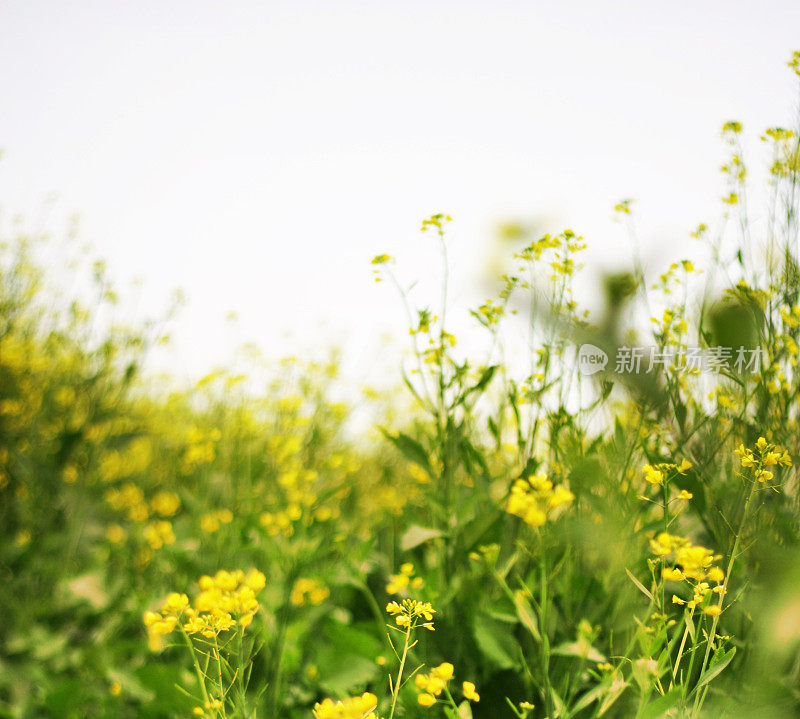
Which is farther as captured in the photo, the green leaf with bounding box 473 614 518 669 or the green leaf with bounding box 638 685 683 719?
the green leaf with bounding box 473 614 518 669

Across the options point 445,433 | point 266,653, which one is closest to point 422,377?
point 445,433

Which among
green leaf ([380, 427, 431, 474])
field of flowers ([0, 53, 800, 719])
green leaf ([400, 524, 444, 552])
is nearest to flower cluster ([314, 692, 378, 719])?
field of flowers ([0, 53, 800, 719])

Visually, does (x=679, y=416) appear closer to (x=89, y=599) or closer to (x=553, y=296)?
(x=553, y=296)

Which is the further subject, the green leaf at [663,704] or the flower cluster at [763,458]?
the flower cluster at [763,458]

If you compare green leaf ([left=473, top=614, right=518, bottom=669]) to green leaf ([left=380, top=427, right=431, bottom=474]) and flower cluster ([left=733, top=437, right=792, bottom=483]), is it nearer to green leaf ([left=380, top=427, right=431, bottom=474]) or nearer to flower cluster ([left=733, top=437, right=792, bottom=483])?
green leaf ([left=380, top=427, right=431, bottom=474])

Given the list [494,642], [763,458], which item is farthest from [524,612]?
[763,458]

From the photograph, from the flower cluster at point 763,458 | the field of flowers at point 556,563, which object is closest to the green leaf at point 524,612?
the field of flowers at point 556,563

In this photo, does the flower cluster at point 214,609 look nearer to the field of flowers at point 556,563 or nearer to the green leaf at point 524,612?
the field of flowers at point 556,563

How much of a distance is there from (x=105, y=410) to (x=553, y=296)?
158 centimetres

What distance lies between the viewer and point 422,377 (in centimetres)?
104

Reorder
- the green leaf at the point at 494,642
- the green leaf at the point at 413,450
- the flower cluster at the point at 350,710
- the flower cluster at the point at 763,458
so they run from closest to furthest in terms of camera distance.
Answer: the flower cluster at the point at 350,710 → the flower cluster at the point at 763,458 → the green leaf at the point at 494,642 → the green leaf at the point at 413,450

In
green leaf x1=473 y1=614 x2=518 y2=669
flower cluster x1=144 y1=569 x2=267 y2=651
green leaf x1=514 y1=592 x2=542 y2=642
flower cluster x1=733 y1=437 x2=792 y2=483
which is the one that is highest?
flower cluster x1=733 y1=437 x2=792 y2=483

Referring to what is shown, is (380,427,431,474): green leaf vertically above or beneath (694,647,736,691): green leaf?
above

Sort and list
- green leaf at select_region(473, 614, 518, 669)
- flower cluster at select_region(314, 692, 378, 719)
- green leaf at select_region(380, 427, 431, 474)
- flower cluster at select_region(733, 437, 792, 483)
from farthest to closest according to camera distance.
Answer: green leaf at select_region(380, 427, 431, 474) < green leaf at select_region(473, 614, 518, 669) < flower cluster at select_region(733, 437, 792, 483) < flower cluster at select_region(314, 692, 378, 719)
